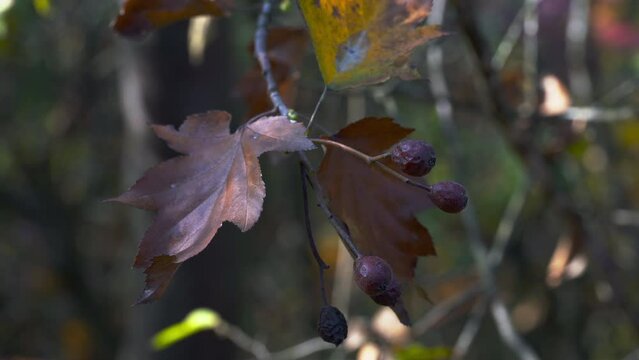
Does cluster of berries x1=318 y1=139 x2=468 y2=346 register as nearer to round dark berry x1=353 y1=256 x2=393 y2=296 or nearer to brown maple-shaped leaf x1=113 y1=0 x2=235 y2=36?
round dark berry x1=353 y1=256 x2=393 y2=296

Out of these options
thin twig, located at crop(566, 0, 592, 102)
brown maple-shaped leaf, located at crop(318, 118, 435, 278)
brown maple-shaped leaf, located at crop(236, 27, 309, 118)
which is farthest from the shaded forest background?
brown maple-shaped leaf, located at crop(318, 118, 435, 278)

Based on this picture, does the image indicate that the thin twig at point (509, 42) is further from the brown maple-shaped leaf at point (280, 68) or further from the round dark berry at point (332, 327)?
the round dark berry at point (332, 327)

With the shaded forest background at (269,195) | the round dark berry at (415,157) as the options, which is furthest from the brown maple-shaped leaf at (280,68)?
the shaded forest background at (269,195)

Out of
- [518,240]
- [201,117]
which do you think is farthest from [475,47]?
[518,240]

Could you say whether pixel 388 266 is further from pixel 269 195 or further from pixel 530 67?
pixel 269 195

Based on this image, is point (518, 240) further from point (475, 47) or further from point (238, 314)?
point (475, 47)

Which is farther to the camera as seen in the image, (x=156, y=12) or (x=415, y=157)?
(x=156, y=12)

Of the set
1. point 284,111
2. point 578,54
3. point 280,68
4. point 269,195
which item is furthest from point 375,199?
point 269,195
